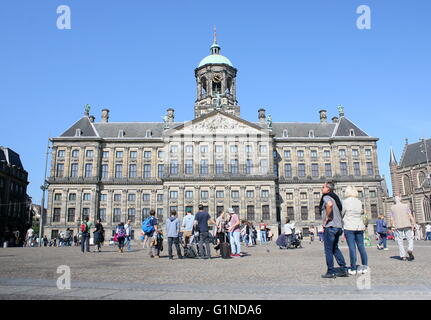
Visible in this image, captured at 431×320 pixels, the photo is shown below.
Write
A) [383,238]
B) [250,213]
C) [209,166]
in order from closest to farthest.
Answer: [383,238], [250,213], [209,166]

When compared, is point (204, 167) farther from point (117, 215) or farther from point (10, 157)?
point (10, 157)

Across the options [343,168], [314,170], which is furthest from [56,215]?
[343,168]

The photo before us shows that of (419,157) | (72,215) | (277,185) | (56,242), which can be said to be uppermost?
(419,157)

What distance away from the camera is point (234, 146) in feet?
167

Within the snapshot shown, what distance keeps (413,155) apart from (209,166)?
39684mm

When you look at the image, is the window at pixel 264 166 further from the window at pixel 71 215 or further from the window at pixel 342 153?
the window at pixel 71 215

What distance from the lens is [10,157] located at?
199 ft

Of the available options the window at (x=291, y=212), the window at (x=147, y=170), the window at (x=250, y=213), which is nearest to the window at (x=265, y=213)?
the window at (x=250, y=213)

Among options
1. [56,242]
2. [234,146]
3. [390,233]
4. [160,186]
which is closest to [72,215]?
[56,242]

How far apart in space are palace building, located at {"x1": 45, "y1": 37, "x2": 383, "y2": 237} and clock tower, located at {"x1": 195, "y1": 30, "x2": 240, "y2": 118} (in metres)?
0.16

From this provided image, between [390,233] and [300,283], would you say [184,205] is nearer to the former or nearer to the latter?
[390,233]

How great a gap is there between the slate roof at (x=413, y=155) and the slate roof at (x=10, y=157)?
235ft

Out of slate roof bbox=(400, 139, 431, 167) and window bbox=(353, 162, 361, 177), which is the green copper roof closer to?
window bbox=(353, 162, 361, 177)
